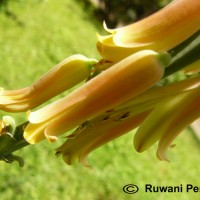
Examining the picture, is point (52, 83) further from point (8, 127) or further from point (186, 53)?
point (186, 53)

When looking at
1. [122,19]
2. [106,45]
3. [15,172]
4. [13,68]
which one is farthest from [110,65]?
[122,19]

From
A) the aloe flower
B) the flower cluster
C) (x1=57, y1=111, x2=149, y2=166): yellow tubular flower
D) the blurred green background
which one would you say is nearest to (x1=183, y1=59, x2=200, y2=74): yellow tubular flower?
the flower cluster

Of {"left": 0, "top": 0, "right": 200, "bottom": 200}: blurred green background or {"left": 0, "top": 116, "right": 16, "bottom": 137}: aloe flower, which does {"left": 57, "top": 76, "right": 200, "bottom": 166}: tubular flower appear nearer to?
{"left": 0, "top": 116, "right": 16, "bottom": 137}: aloe flower

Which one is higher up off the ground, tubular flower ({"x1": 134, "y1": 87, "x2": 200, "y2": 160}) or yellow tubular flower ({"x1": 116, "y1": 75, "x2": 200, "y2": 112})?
yellow tubular flower ({"x1": 116, "y1": 75, "x2": 200, "y2": 112})

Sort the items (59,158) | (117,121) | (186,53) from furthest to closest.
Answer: (59,158), (117,121), (186,53)

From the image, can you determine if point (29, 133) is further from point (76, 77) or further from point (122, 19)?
point (122, 19)

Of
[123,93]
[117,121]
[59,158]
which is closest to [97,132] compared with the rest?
[117,121]

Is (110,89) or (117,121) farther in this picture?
(117,121)
